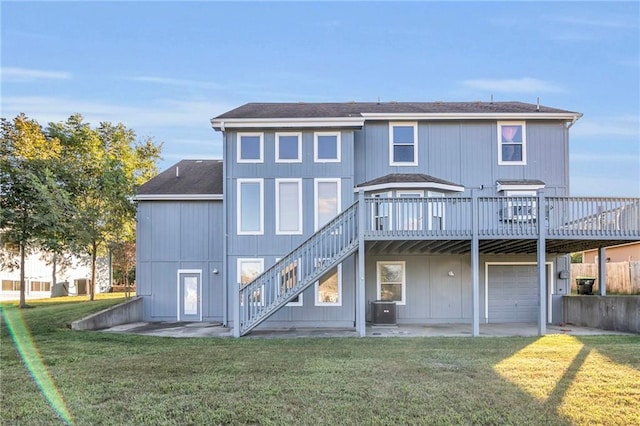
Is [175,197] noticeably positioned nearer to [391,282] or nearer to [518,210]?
[391,282]

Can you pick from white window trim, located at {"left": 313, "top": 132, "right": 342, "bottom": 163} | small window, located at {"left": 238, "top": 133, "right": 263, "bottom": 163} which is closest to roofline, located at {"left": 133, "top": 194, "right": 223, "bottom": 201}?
small window, located at {"left": 238, "top": 133, "right": 263, "bottom": 163}

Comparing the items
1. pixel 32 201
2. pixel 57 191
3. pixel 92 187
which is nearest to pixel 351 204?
pixel 57 191

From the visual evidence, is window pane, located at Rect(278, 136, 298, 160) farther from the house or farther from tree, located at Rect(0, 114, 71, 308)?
tree, located at Rect(0, 114, 71, 308)

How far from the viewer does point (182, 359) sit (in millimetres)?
9172

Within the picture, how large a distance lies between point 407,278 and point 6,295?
25692 mm

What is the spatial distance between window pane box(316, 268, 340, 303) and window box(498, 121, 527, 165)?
6933 mm

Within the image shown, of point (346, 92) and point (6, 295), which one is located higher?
point (346, 92)

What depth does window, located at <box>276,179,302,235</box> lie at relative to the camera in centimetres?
1550

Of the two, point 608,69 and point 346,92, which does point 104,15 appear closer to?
point 346,92

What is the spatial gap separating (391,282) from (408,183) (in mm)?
3542

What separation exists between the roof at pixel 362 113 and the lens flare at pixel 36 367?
807 centimetres

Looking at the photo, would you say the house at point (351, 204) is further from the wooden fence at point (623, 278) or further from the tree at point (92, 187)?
the wooden fence at point (623, 278)

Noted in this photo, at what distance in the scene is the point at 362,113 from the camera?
1580cm

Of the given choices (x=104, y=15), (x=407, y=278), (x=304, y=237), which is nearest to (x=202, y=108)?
(x=104, y=15)
